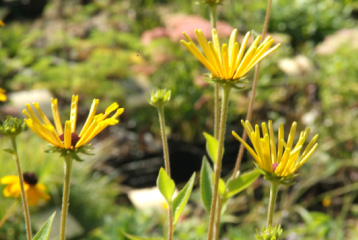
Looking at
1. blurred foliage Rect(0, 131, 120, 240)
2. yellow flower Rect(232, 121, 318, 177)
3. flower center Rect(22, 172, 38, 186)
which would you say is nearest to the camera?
yellow flower Rect(232, 121, 318, 177)

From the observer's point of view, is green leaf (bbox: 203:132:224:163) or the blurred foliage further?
the blurred foliage

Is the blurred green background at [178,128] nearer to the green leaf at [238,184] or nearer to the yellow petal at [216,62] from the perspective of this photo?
the green leaf at [238,184]

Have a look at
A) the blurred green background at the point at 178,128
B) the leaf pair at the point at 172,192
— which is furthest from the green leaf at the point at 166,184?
the blurred green background at the point at 178,128

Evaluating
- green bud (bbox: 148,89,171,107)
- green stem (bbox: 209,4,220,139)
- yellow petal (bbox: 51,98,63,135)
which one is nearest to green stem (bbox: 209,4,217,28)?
green stem (bbox: 209,4,220,139)

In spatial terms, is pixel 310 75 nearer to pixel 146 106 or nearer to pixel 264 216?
pixel 146 106

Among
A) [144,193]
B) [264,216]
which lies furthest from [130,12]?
[264,216]

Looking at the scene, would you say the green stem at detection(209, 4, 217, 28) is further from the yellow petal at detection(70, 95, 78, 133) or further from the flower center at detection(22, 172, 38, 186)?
the flower center at detection(22, 172, 38, 186)
